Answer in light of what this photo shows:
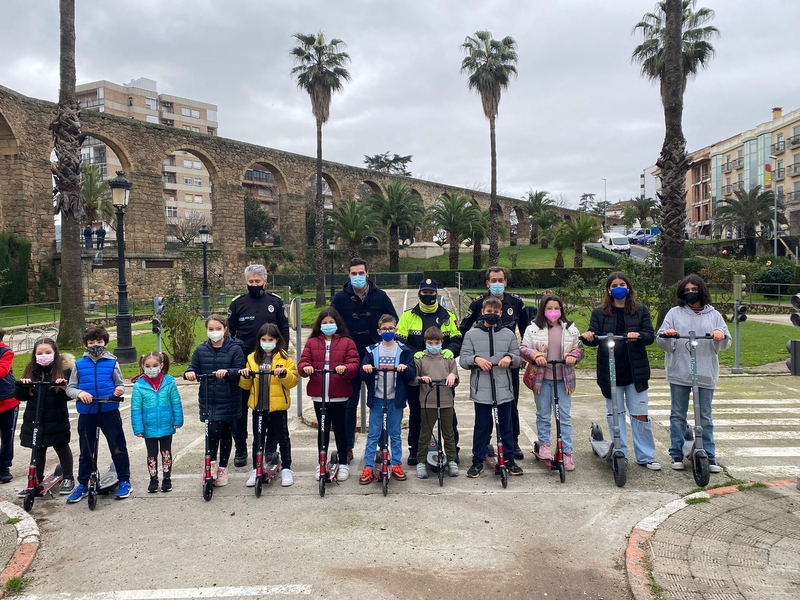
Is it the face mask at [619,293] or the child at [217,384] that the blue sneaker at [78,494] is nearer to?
the child at [217,384]

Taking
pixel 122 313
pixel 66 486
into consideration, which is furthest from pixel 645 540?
pixel 122 313

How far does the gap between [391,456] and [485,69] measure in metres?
31.2

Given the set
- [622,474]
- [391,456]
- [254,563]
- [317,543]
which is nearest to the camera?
[254,563]

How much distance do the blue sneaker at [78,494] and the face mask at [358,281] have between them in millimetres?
2963

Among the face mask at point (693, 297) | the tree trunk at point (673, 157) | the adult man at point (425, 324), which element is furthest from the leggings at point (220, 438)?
the tree trunk at point (673, 157)

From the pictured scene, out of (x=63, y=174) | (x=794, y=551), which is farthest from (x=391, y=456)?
(x=63, y=174)

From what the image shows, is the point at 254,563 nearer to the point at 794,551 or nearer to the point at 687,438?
the point at 794,551

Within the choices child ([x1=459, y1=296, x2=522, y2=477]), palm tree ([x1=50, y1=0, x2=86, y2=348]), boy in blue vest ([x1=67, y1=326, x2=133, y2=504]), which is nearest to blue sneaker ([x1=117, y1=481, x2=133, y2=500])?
boy in blue vest ([x1=67, y1=326, x2=133, y2=504])

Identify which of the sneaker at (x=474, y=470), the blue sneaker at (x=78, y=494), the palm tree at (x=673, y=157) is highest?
the palm tree at (x=673, y=157)

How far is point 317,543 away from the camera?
13.4 feet

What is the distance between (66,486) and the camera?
518cm

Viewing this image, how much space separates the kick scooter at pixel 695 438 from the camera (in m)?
4.98

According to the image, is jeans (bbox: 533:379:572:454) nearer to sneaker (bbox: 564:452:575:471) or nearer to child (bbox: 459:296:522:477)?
sneaker (bbox: 564:452:575:471)

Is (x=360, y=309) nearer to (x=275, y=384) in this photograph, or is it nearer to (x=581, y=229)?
(x=275, y=384)
